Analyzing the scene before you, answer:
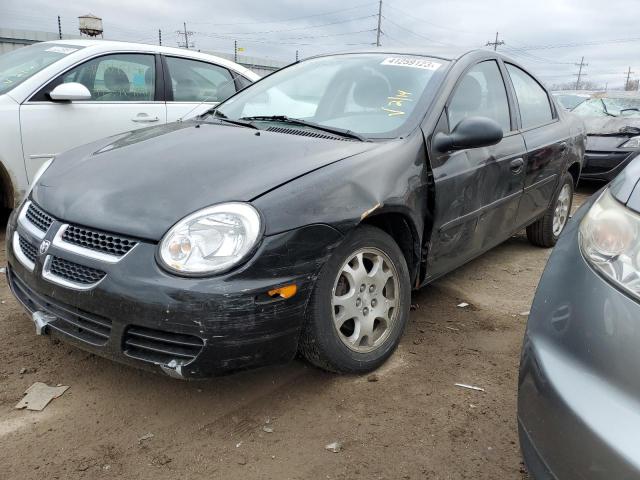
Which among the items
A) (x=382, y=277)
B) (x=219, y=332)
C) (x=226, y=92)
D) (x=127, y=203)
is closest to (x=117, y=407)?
(x=219, y=332)

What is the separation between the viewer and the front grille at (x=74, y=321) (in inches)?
80.6

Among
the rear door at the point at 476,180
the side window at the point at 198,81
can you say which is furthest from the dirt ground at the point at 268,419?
the side window at the point at 198,81

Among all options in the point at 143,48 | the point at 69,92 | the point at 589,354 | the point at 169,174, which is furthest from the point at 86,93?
the point at 589,354

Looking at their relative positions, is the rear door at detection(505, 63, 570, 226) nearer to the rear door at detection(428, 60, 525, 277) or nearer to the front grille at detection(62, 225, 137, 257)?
the rear door at detection(428, 60, 525, 277)

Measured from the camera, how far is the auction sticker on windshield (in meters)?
3.08

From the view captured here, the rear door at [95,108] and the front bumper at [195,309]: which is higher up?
the rear door at [95,108]

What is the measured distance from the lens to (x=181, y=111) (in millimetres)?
5020

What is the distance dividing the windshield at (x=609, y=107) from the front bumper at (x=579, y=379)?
332 inches

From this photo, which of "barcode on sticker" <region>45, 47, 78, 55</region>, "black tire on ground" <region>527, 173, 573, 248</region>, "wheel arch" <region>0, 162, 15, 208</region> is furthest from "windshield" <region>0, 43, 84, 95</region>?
"black tire on ground" <region>527, 173, 573, 248</region>

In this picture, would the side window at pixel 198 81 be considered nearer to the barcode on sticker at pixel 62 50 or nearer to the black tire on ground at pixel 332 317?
the barcode on sticker at pixel 62 50

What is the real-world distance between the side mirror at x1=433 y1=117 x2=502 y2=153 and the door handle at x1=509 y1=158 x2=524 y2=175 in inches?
27.6

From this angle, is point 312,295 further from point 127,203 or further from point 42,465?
point 42,465

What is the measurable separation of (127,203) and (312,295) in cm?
82

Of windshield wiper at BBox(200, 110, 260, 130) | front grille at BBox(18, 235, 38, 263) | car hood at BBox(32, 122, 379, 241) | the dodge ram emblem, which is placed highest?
windshield wiper at BBox(200, 110, 260, 130)
